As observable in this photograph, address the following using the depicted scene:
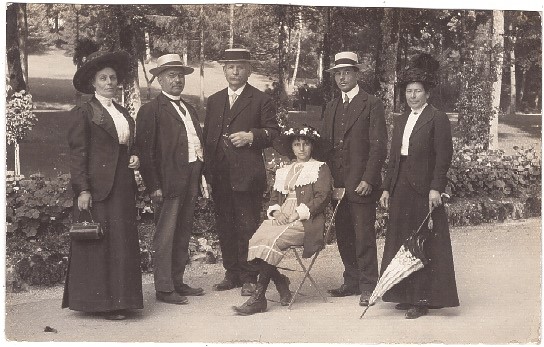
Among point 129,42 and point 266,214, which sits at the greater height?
point 129,42

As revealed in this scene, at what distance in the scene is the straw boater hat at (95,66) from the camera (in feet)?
20.6

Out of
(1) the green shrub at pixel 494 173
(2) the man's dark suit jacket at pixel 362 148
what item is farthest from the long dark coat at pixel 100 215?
(1) the green shrub at pixel 494 173

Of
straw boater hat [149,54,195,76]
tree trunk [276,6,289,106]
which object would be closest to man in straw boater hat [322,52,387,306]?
tree trunk [276,6,289,106]

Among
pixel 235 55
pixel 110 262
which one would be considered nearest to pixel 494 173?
pixel 235 55

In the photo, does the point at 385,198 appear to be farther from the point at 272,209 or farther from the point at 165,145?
the point at 165,145

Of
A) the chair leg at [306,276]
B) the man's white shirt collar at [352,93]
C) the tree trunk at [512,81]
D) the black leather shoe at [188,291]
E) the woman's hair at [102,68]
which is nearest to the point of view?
the woman's hair at [102,68]

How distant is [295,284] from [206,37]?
2.28 metres

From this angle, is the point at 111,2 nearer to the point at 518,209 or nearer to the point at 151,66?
the point at 151,66

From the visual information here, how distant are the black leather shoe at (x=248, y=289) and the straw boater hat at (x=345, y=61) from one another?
6.54 feet

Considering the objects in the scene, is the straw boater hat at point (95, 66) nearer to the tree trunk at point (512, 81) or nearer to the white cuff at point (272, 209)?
the white cuff at point (272, 209)

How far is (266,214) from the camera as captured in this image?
6.96m

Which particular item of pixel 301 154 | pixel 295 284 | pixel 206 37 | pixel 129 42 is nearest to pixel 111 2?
→ pixel 129 42

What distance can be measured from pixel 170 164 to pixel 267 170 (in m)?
0.83

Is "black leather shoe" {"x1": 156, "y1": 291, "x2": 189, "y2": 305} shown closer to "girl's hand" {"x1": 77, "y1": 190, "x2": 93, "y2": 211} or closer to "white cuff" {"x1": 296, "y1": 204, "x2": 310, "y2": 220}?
"girl's hand" {"x1": 77, "y1": 190, "x2": 93, "y2": 211}
